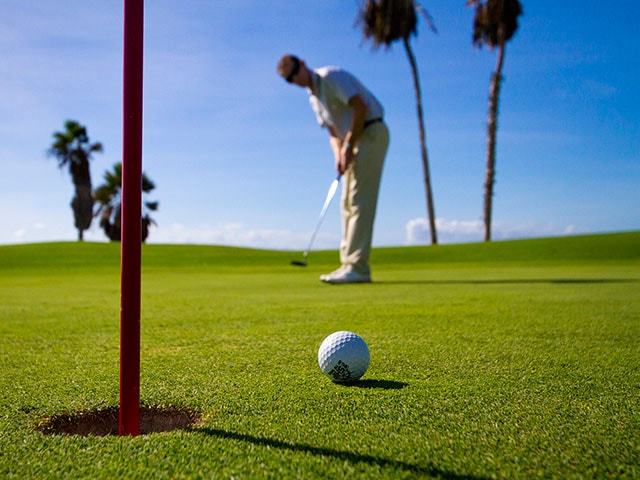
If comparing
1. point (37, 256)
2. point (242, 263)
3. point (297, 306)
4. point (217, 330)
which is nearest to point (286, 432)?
point (217, 330)

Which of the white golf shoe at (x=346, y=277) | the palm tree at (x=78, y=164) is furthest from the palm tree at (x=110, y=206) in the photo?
the white golf shoe at (x=346, y=277)

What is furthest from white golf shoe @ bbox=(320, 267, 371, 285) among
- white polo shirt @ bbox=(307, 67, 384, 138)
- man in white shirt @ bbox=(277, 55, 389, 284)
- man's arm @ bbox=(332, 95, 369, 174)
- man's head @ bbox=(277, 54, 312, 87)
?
man's head @ bbox=(277, 54, 312, 87)

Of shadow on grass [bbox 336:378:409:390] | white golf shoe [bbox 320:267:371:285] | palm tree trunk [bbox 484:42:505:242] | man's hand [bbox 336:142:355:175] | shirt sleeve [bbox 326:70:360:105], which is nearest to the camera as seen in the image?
shadow on grass [bbox 336:378:409:390]

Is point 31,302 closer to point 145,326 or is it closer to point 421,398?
point 145,326

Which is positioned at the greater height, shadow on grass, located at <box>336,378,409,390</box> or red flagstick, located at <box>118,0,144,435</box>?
red flagstick, located at <box>118,0,144,435</box>

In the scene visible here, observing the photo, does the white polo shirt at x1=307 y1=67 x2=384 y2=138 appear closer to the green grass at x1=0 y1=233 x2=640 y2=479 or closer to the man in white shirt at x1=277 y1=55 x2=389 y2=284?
the man in white shirt at x1=277 y1=55 x2=389 y2=284

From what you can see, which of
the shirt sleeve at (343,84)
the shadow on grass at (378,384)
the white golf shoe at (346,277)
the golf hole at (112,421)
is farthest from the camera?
the white golf shoe at (346,277)

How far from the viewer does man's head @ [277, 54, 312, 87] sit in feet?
23.7

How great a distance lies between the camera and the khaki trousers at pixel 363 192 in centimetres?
746

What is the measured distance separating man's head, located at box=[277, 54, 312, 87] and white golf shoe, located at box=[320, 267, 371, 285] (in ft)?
7.98

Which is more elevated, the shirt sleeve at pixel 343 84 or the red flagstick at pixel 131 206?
the shirt sleeve at pixel 343 84

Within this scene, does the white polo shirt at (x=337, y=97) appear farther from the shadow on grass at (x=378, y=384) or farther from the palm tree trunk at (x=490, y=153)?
the palm tree trunk at (x=490, y=153)

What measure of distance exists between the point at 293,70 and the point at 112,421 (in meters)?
5.89

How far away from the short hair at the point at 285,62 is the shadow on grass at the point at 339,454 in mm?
6117
